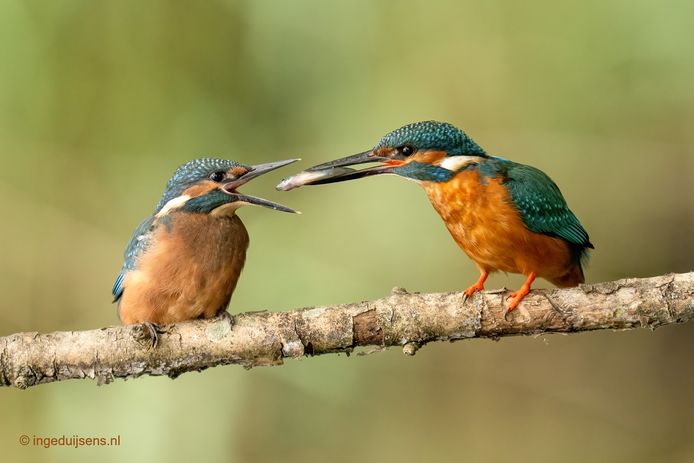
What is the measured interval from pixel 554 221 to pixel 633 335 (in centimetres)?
251

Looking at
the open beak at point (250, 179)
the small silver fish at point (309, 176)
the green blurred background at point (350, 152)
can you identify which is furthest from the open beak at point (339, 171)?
the green blurred background at point (350, 152)

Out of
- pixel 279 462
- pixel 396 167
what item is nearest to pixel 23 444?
pixel 279 462

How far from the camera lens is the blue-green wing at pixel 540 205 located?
3229mm

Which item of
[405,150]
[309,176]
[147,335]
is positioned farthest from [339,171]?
[147,335]

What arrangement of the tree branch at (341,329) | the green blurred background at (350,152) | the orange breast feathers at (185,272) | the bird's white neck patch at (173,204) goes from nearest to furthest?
1. the tree branch at (341,329)
2. the orange breast feathers at (185,272)
3. the bird's white neck patch at (173,204)
4. the green blurred background at (350,152)

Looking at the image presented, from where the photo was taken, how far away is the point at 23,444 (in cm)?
479

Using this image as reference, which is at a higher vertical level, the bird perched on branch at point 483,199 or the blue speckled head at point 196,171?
the blue speckled head at point 196,171

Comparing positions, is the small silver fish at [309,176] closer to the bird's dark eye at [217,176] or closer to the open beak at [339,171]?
the open beak at [339,171]

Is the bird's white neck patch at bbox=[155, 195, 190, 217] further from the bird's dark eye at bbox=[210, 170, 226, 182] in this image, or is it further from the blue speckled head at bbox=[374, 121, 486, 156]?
the blue speckled head at bbox=[374, 121, 486, 156]

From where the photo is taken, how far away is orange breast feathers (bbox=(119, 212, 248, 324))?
328 cm

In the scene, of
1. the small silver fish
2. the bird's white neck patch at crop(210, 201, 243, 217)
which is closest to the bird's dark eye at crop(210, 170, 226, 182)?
the bird's white neck patch at crop(210, 201, 243, 217)

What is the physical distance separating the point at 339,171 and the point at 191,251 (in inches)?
28.3

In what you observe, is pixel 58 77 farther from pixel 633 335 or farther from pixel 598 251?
pixel 633 335

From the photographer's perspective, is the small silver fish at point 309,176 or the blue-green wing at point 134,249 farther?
the blue-green wing at point 134,249
